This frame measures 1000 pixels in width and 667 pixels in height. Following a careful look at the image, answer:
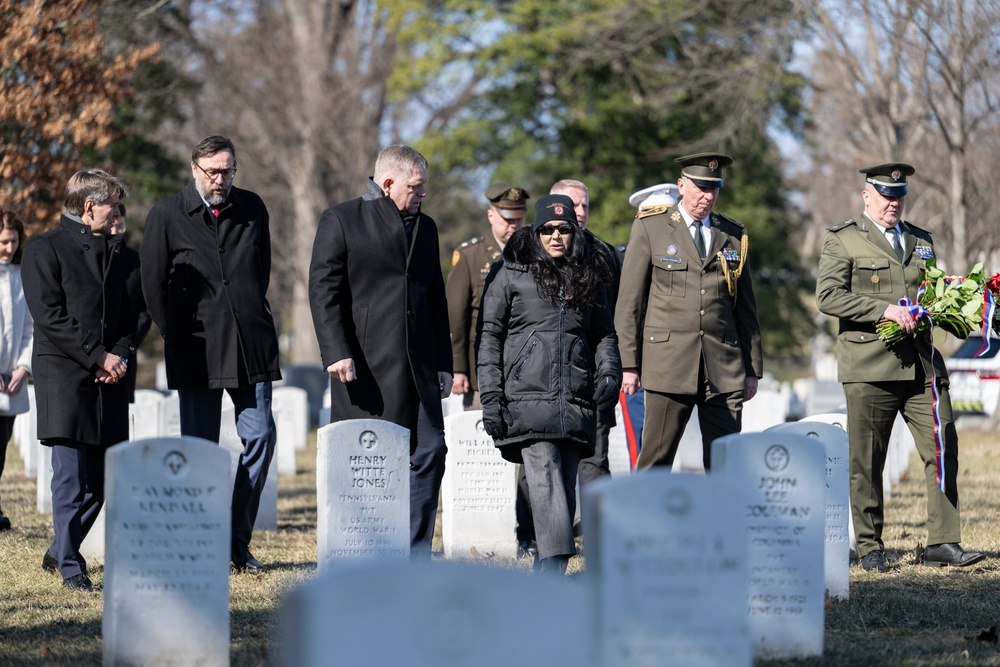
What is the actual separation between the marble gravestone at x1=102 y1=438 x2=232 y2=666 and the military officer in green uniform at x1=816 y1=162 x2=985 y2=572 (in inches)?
160

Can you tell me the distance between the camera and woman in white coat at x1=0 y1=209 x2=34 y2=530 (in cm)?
915

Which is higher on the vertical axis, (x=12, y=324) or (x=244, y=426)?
(x=12, y=324)

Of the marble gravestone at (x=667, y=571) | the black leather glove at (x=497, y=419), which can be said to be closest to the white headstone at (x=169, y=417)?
the black leather glove at (x=497, y=419)

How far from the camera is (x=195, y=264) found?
7402 millimetres

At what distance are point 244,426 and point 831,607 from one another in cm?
326

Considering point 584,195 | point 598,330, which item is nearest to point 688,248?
point 598,330

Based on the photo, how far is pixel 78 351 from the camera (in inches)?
277

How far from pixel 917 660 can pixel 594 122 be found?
2414cm

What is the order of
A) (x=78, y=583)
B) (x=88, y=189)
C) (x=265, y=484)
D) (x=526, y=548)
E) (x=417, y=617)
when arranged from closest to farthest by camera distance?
1. (x=417, y=617)
2. (x=78, y=583)
3. (x=88, y=189)
4. (x=526, y=548)
5. (x=265, y=484)

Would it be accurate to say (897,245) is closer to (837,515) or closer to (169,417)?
(837,515)

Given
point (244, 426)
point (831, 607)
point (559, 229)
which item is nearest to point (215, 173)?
point (244, 426)

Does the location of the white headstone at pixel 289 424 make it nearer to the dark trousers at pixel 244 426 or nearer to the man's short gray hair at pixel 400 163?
the dark trousers at pixel 244 426

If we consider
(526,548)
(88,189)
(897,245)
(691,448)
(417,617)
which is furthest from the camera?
(691,448)

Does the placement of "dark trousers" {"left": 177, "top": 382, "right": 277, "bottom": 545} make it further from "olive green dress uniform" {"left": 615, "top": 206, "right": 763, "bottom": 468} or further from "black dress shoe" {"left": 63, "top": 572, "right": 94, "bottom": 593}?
"olive green dress uniform" {"left": 615, "top": 206, "right": 763, "bottom": 468}
